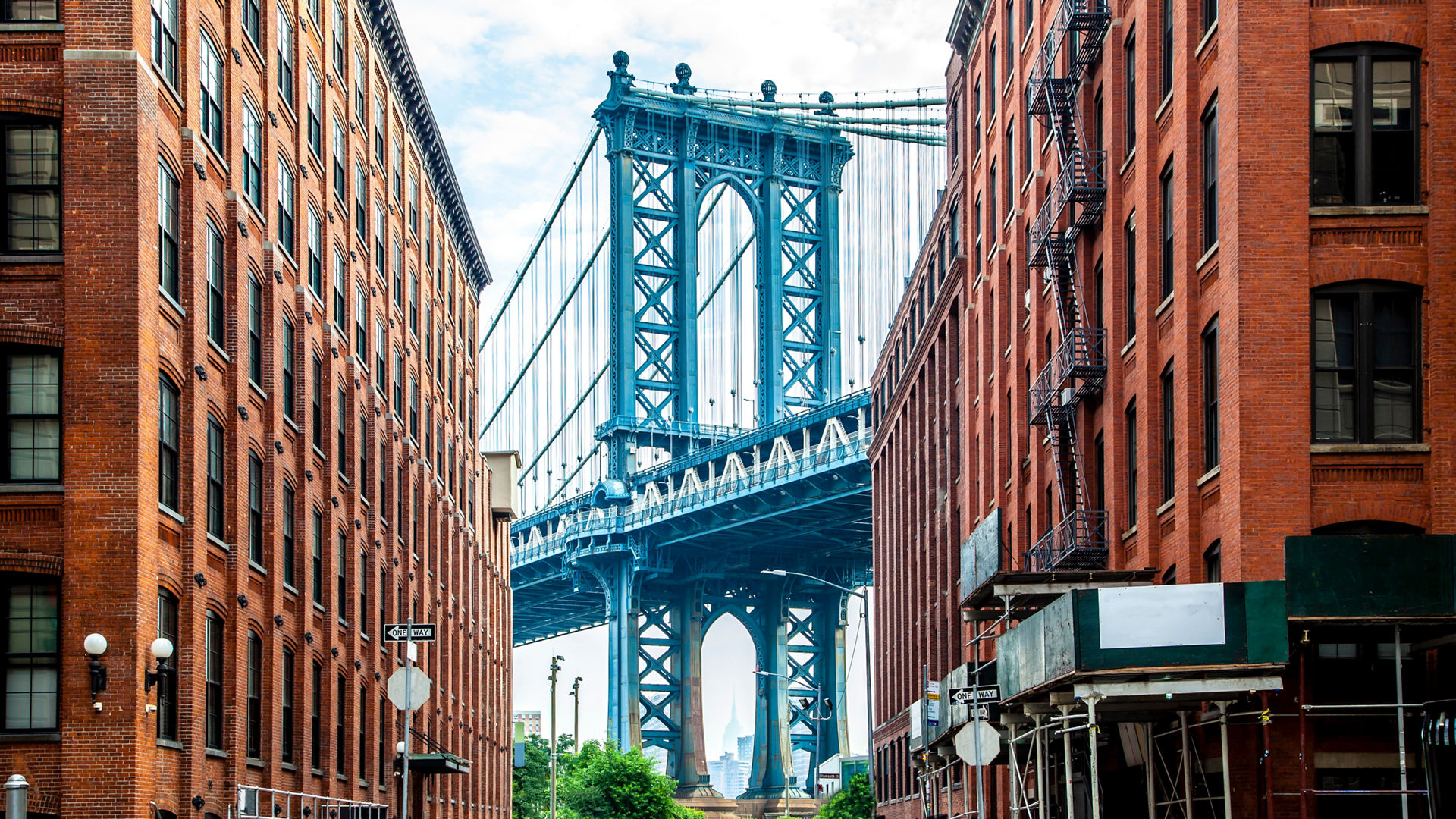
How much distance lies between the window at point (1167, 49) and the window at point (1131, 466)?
18.8ft

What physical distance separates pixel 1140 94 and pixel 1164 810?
1255 centimetres

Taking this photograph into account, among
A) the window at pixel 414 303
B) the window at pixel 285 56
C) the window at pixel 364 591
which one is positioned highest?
the window at pixel 285 56

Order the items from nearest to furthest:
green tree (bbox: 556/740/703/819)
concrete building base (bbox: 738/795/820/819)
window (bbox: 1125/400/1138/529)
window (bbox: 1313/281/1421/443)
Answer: window (bbox: 1313/281/1421/443) < window (bbox: 1125/400/1138/529) < green tree (bbox: 556/740/703/819) < concrete building base (bbox: 738/795/820/819)

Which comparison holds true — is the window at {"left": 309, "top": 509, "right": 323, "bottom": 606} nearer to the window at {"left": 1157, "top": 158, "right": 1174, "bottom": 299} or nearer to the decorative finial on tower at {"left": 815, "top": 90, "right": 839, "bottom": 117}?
the window at {"left": 1157, "top": 158, "right": 1174, "bottom": 299}

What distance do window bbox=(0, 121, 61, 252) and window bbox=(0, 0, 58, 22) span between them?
161cm

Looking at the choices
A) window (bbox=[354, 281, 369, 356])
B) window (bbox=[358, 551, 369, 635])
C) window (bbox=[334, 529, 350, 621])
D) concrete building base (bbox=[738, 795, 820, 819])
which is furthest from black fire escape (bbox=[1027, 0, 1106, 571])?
concrete building base (bbox=[738, 795, 820, 819])

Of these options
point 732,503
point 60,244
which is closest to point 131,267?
point 60,244

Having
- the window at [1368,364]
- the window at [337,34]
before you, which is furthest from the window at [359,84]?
the window at [1368,364]

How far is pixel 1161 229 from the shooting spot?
32.7 meters

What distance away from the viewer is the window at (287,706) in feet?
120

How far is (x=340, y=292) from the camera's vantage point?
45.6 meters

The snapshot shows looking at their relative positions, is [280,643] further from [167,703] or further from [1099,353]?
[1099,353]

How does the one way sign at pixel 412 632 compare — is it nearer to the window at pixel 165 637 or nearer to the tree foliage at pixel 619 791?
the window at pixel 165 637

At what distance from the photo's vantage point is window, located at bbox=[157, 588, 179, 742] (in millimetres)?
26469
